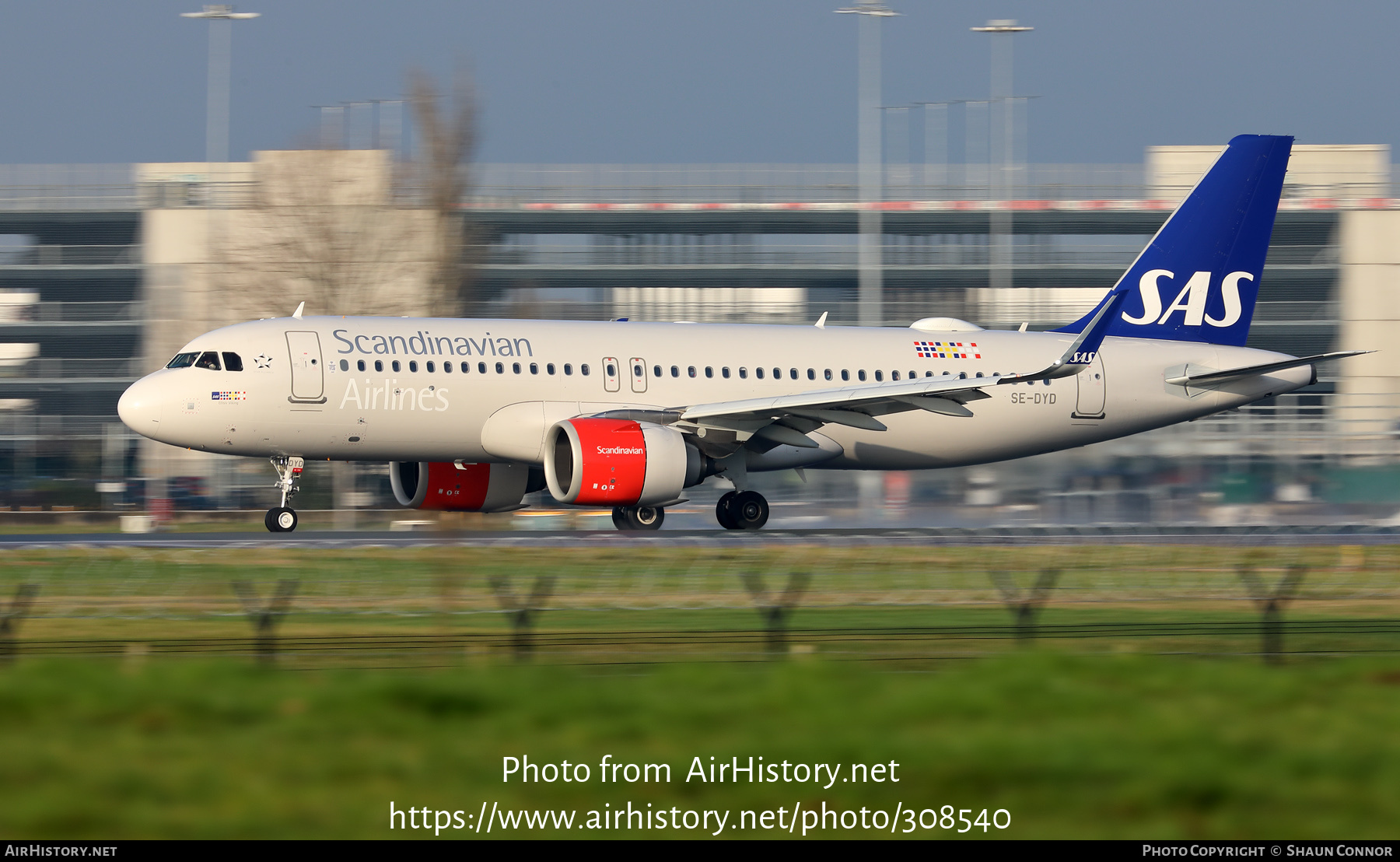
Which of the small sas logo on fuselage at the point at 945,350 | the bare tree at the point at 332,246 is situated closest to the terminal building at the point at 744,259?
the bare tree at the point at 332,246

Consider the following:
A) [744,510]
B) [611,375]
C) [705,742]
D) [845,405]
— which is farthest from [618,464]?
[705,742]

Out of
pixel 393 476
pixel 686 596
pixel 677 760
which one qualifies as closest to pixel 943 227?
pixel 393 476

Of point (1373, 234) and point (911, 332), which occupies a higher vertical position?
point (1373, 234)

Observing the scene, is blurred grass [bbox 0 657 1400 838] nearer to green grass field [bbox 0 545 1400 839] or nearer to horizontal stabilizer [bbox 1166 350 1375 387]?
green grass field [bbox 0 545 1400 839]

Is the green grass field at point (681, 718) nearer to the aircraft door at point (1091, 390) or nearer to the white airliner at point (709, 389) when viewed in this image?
the white airliner at point (709, 389)

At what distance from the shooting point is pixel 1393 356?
75.1 m

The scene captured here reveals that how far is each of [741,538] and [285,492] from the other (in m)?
8.30

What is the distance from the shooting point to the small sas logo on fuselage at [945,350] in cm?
3148

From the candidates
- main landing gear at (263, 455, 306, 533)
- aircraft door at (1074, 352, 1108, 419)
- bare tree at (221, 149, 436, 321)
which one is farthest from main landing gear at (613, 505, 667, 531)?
bare tree at (221, 149, 436, 321)

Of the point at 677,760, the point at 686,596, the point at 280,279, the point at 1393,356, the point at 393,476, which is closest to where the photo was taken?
the point at 677,760

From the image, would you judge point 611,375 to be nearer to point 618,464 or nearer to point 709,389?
point 709,389

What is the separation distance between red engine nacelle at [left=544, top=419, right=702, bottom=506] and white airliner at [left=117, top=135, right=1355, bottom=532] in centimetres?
4
